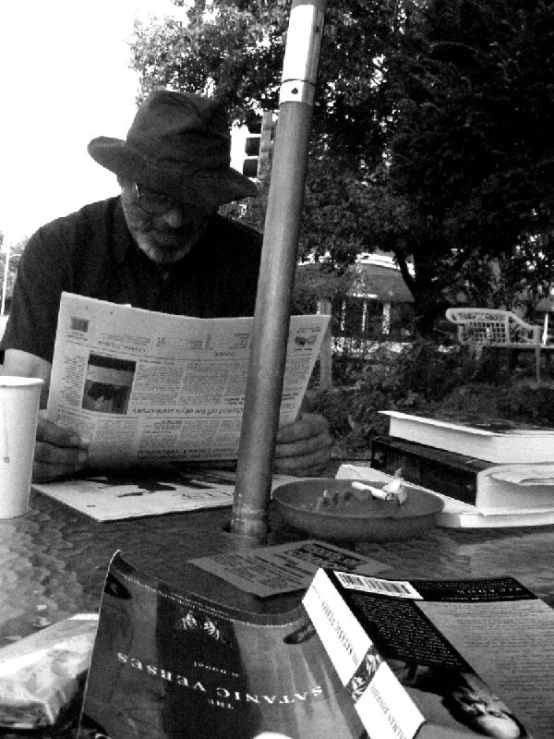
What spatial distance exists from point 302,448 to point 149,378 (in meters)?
0.32

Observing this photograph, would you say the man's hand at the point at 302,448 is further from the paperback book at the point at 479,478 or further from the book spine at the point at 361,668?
the book spine at the point at 361,668

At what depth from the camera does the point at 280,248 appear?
2.50 feet

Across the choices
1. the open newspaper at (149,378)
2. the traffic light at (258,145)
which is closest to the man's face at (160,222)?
the open newspaper at (149,378)

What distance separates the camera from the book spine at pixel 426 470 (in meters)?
1.01

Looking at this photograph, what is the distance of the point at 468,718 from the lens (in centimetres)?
34

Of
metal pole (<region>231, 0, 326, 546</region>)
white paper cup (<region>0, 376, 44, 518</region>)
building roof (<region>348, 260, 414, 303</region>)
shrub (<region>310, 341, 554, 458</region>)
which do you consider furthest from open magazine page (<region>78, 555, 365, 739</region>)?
building roof (<region>348, 260, 414, 303</region>)

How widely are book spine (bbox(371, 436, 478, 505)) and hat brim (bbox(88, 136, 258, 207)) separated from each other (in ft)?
2.33

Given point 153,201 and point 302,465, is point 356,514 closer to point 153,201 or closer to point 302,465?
point 302,465

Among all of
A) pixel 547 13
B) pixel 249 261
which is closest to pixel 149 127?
pixel 249 261

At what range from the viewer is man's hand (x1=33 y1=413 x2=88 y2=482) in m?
1.09

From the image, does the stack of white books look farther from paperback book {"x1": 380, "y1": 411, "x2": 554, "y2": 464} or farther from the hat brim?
the hat brim

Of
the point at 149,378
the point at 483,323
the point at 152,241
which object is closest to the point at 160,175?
the point at 152,241

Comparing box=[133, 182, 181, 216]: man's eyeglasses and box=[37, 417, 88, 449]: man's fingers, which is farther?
box=[133, 182, 181, 216]: man's eyeglasses

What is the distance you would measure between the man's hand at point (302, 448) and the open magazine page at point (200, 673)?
80 centimetres
